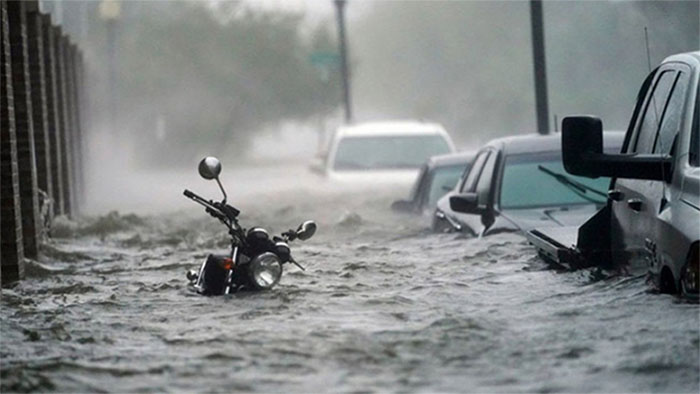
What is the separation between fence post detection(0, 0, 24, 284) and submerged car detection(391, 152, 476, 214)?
484 centimetres

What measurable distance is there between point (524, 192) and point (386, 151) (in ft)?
32.5

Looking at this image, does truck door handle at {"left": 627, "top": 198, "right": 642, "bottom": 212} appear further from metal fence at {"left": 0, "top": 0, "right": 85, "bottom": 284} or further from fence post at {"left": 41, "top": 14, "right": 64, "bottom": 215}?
fence post at {"left": 41, "top": 14, "right": 64, "bottom": 215}

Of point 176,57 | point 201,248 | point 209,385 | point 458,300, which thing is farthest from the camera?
point 176,57

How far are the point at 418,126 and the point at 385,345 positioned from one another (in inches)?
626

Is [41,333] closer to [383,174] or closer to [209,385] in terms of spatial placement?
[209,385]

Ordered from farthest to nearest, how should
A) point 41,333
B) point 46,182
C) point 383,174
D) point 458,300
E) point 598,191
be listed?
point 383,174 < point 46,182 < point 598,191 < point 458,300 < point 41,333

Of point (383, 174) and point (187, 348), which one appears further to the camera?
point (383, 174)

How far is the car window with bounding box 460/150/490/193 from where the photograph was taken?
1470cm

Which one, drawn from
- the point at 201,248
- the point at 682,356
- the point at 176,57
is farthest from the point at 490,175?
the point at 176,57

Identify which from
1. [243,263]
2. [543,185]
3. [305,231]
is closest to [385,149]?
[543,185]

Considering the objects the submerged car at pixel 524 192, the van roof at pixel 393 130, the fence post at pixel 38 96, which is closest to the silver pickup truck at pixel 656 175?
the submerged car at pixel 524 192

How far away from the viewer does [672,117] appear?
8.97 metres

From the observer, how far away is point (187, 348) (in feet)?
27.7

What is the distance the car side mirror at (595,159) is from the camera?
8.51 metres
